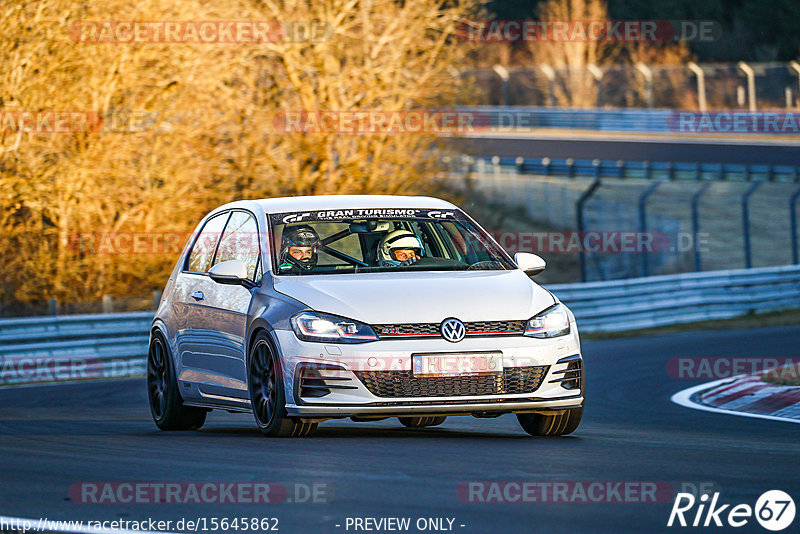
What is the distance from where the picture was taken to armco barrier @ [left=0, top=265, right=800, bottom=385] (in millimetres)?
20281

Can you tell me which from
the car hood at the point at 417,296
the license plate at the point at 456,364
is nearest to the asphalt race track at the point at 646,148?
the car hood at the point at 417,296

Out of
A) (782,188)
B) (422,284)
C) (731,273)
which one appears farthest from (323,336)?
(782,188)

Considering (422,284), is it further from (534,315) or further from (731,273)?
(731,273)

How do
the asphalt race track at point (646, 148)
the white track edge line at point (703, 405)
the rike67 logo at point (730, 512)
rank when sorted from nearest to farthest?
the rike67 logo at point (730, 512)
the white track edge line at point (703, 405)
the asphalt race track at point (646, 148)

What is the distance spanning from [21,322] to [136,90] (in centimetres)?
721

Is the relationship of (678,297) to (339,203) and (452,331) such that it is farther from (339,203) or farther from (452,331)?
(452,331)

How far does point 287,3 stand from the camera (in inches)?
1094

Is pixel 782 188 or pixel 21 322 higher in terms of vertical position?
pixel 21 322

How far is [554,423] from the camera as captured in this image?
10.4 m

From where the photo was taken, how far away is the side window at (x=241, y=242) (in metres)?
10.8

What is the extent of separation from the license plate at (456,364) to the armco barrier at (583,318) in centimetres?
1143

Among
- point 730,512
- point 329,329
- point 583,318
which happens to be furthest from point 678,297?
point 730,512

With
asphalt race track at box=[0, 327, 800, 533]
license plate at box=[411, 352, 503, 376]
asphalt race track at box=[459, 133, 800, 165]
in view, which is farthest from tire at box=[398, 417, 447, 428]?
asphalt race track at box=[459, 133, 800, 165]

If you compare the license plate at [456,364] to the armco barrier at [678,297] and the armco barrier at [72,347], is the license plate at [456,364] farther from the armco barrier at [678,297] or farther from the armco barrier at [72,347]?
the armco barrier at [678,297]
